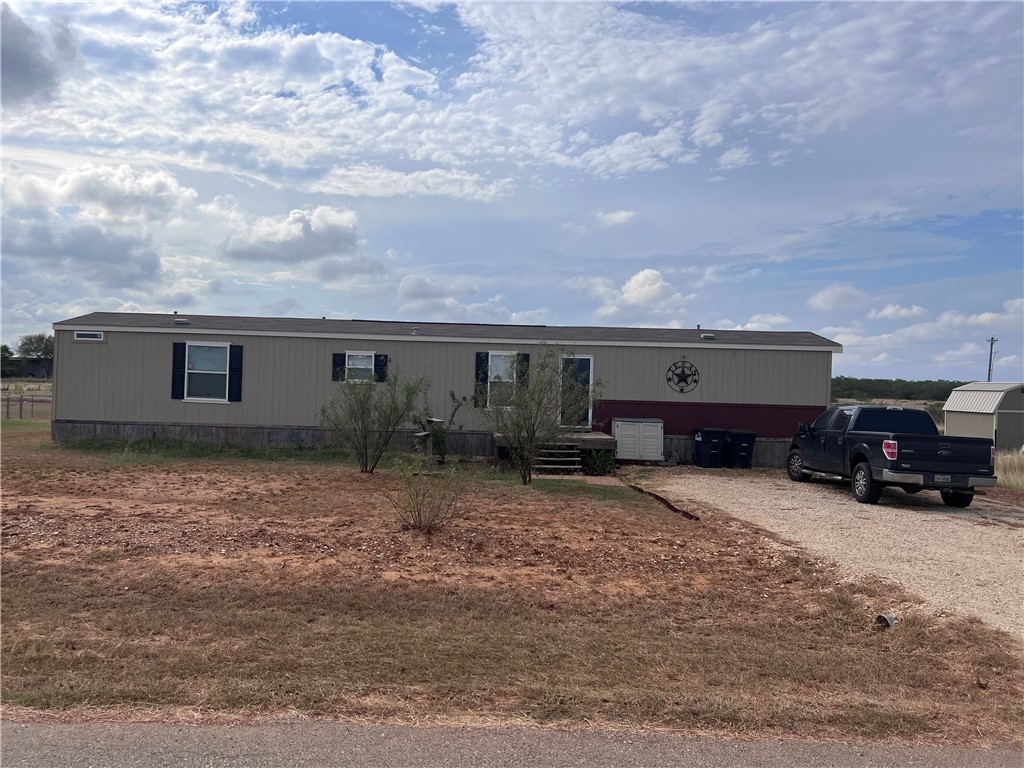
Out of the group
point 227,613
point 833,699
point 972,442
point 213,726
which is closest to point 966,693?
point 833,699

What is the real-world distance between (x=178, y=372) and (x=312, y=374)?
2967mm

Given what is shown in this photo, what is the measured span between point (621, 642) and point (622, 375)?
12715 mm

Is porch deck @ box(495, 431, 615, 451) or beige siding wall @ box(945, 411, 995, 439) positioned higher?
beige siding wall @ box(945, 411, 995, 439)

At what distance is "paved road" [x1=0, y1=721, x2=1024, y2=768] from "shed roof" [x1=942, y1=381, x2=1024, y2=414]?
2266cm

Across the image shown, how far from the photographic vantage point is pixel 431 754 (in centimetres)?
345

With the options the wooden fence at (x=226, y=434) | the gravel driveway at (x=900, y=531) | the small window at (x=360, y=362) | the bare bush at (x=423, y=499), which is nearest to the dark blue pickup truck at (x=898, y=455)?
the gravel driveway at (x=900, y=531)

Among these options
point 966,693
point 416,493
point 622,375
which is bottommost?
point 966,693

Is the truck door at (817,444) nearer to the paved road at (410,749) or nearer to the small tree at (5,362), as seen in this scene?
the paved road at (410,749)

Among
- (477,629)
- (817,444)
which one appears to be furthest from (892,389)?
(477,629)

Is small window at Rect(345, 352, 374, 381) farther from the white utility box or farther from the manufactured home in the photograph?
the white utility box

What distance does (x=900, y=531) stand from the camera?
9398 mm

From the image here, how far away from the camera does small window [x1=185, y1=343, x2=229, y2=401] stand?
56.9 ft

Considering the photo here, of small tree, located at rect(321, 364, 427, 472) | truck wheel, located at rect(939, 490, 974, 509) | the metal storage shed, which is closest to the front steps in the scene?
small tree, located at rect(321, 364, 427, 472)

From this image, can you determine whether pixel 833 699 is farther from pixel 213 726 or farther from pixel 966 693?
pixel 213 726
